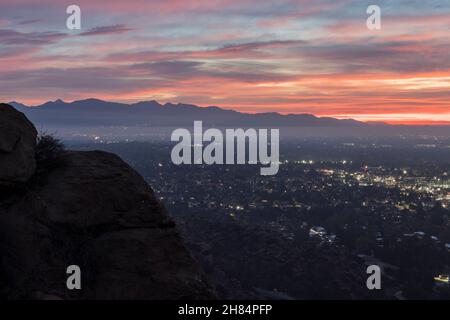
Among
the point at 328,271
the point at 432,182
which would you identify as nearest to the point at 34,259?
the point at 328,271

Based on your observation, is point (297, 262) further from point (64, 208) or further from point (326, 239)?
point (64, 208)

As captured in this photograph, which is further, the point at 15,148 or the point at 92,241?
the point at 15,148

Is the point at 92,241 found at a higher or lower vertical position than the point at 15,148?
lower

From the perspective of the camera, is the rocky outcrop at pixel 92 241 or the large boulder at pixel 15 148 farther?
the large boulder at pixel 15 148

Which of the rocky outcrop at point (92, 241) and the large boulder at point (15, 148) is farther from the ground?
the large boulder at point (15, 148)
